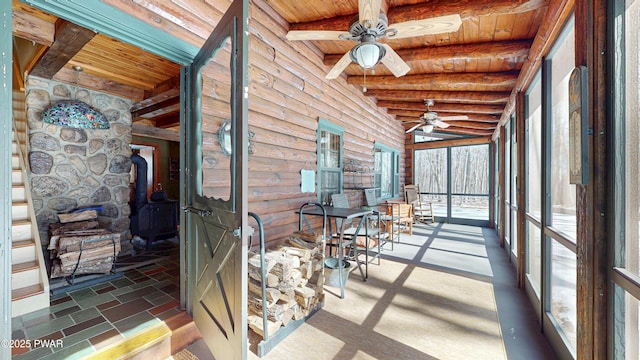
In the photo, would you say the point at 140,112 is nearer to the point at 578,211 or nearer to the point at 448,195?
the point at 578,211

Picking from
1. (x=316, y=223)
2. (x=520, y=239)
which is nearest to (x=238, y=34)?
(x=316, y=223)

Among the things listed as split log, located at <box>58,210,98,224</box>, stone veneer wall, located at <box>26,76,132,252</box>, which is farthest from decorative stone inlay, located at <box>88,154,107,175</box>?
split log, located at <box>58,210,98,224</box>

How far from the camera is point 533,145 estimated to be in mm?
2963

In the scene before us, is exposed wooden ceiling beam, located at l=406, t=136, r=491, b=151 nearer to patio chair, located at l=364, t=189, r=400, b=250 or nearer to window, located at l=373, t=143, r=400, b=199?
window, located at l=373, t=143, r=400, b=199

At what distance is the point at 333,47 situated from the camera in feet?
12.2

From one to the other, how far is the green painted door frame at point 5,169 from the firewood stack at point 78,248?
196 centimetres

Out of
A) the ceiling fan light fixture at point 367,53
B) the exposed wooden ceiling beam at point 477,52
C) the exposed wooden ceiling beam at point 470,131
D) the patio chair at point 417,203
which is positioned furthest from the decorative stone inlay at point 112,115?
the exposed wooden ceiling beam at point 470,131

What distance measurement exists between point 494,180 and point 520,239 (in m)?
4.31

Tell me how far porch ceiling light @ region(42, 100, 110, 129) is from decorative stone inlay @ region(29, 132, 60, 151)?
181 millimetres

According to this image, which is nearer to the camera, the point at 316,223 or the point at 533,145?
the point at 533,145

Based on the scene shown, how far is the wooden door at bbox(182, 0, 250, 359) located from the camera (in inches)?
57.6

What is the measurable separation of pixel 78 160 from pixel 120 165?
49 cm

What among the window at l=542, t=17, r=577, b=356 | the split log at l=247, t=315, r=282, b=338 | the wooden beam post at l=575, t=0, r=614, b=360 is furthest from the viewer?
the split log at l=247, t=315, r=282, b=338

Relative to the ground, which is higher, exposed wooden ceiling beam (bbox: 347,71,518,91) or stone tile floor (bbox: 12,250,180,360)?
exposed wooden ceiling beam (bbox: 347,71,518,91)
